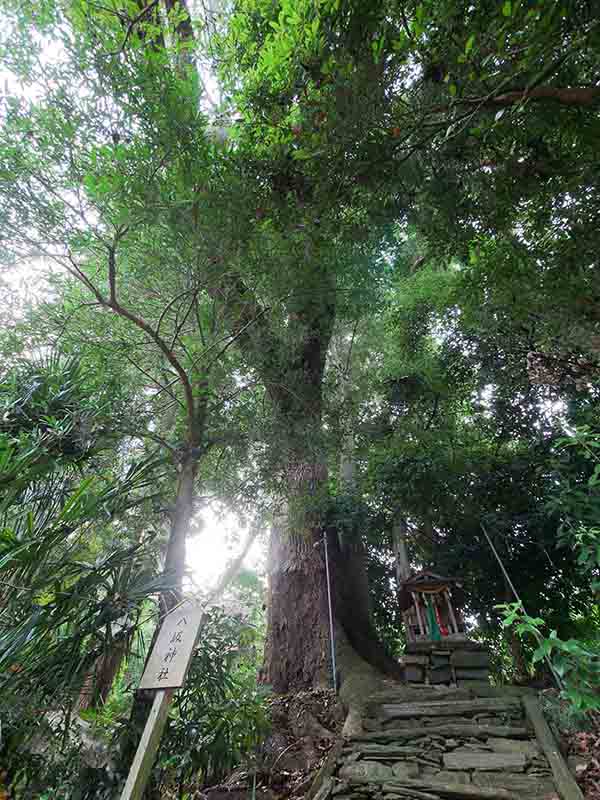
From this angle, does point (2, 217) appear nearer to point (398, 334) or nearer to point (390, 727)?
point (390, 727)

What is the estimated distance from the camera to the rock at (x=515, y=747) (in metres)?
2.88

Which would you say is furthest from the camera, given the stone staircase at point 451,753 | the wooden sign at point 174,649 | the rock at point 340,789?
the rock at point 340,789

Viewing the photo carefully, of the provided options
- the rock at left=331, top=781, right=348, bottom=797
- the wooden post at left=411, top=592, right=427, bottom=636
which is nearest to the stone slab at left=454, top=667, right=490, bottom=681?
the wooden post at left=411, top=592, right=427, bottom=636

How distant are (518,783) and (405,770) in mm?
718

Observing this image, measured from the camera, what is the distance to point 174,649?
7.44ft

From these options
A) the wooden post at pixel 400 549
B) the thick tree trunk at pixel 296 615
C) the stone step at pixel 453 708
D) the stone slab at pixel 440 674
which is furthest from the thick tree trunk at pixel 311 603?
the stone step at pixel 453 708

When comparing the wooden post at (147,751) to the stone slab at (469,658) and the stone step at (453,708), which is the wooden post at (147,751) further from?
the stone slab at (469,658)

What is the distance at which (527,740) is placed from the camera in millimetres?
3035

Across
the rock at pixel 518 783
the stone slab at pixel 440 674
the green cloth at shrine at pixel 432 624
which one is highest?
the green cloth at shrine at pixel 432 624

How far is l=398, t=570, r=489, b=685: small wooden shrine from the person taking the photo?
423cm

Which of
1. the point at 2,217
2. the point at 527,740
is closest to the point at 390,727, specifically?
the point at 527,740

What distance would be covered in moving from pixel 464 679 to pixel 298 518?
239 cm

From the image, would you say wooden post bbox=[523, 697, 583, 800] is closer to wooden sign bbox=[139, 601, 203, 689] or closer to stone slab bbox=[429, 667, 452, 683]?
stone slab bbox=[429, 667, 452, 683]

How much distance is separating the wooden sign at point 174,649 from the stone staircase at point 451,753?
1492 mm
